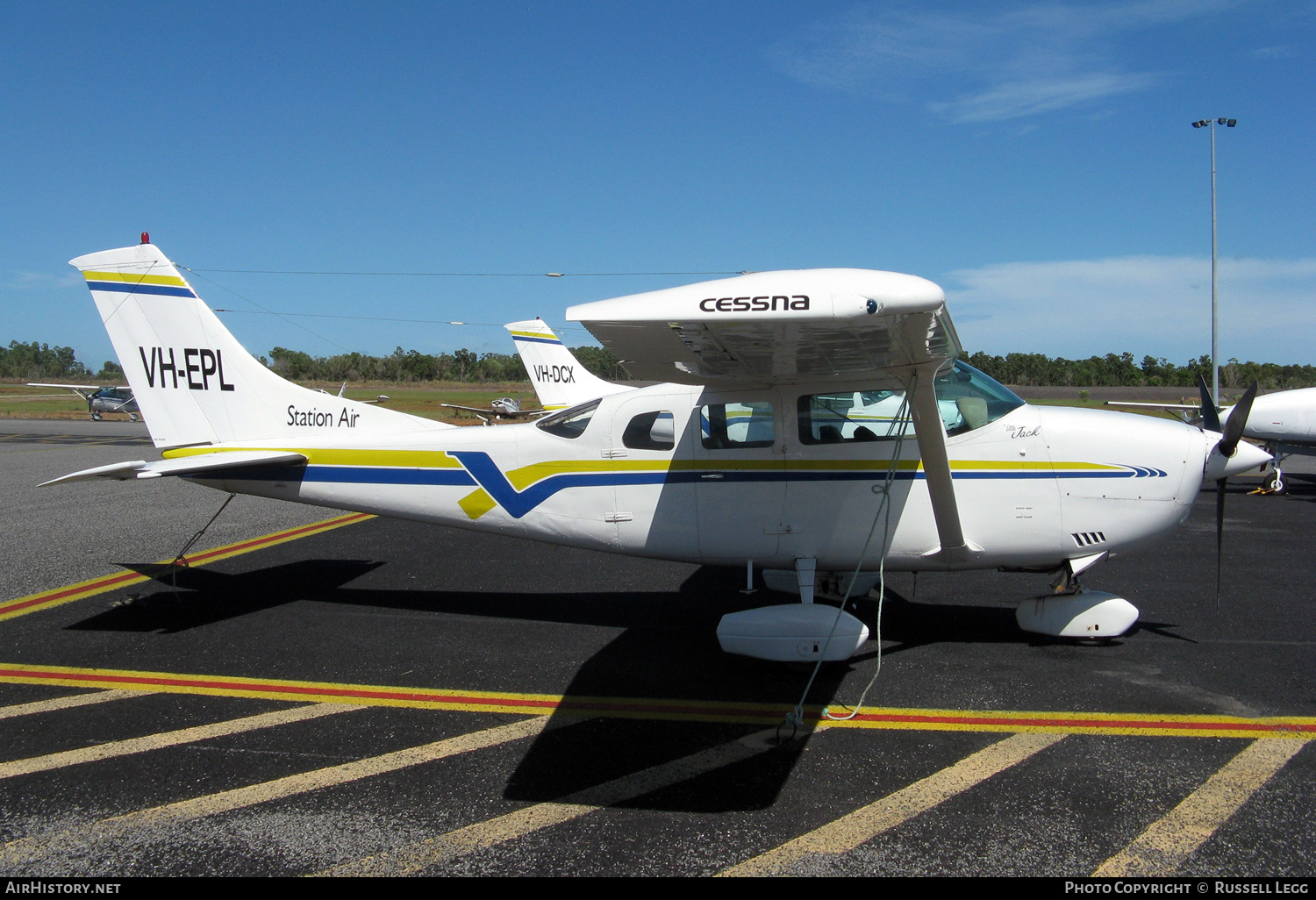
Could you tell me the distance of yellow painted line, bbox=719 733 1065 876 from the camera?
325cm

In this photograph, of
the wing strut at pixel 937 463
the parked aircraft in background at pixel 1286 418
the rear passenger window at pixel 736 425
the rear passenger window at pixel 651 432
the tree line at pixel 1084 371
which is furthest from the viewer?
the tree line at pixel 1084 371

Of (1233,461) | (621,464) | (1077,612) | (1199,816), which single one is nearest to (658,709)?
(621,464)

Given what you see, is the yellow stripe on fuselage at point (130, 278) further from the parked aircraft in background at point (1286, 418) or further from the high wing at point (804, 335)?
the parked aircraft in background at point (1286, 418)

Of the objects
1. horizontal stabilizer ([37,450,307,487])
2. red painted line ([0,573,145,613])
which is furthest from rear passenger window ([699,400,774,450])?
red painted line ([0,573,145,613])

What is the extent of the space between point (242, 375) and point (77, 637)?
8.23 ft

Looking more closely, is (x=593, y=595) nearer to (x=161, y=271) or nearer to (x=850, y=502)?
(x=850, y=502)

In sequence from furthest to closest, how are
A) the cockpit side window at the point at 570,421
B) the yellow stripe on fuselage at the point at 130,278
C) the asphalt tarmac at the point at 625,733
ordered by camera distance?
the yellow stripe on fuselage at the point at 130,278, the cockpit side window at the point at 570,421, the asphalt tarmac at the point at 625,733

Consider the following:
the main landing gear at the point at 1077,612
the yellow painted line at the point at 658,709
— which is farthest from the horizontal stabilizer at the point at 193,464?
the main landing gear at the point at 1077,612

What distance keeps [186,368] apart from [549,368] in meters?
12.2

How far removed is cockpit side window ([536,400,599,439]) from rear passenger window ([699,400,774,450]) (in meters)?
0.95

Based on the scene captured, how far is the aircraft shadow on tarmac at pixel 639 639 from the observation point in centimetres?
400

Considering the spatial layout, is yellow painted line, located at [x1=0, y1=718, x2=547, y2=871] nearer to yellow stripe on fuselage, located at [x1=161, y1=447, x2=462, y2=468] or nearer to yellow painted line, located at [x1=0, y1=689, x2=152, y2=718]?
yellow painted line, located at [x1=0, y1=689, x2=152, y2=718]

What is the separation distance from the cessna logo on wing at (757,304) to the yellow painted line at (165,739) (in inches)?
134

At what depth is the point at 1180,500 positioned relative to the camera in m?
5.36
